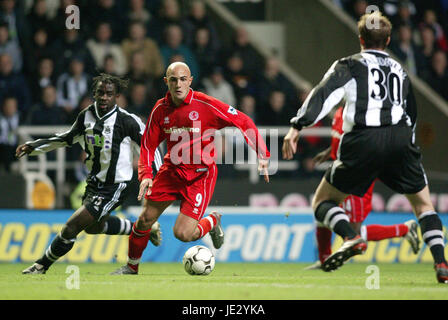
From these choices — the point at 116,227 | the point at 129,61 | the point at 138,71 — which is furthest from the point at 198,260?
the point at 129,61

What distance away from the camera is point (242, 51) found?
568 inches

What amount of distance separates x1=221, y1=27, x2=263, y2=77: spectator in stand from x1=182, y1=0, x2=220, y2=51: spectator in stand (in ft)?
0.72

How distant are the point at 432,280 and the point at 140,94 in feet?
19.2

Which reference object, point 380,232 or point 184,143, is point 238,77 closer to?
point 380,232

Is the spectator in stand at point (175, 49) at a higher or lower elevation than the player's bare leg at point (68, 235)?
higher

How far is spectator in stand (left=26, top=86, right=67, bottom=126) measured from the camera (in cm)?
1239

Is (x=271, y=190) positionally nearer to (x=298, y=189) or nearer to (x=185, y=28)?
(x=298, y=189)

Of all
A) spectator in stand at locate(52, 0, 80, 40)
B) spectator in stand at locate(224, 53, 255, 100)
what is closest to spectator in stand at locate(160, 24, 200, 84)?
spectator in stand at locate(224, 53, 255, 100)

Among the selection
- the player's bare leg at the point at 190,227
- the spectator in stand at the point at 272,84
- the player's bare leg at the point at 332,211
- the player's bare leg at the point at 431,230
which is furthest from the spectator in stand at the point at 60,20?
the player's bare leg at the point at 431,230

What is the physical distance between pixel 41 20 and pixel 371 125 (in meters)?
7.88

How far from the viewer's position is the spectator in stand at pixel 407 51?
1498 centimetres

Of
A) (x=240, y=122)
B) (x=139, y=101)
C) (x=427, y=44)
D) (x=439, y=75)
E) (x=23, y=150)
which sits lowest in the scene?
(x=23, y=150)

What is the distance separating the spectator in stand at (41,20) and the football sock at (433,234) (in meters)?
7.85

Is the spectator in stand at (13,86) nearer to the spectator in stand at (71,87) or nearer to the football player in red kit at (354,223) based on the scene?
the spectator in stand at (71,87)
